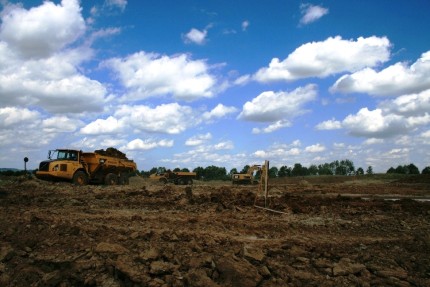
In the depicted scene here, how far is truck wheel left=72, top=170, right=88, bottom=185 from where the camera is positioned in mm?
25522

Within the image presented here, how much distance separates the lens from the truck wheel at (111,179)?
27.9 meters

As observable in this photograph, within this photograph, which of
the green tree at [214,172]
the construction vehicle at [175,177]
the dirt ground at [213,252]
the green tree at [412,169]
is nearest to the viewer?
the dirt ground at [213,252]

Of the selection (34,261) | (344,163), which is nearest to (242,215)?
(34,261)

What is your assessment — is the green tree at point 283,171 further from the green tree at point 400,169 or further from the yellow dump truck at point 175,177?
the yellow dump truck at point 175,177

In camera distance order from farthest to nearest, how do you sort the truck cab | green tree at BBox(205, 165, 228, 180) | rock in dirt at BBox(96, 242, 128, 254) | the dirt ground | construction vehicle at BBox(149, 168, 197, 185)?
green tree at BBox(205, 165, 228, 180), construction vehicle at BBox(149, 168, 197, 185), the truck cab, rock in dirt at BBox(96, 242, 128, 254), the dirt ground

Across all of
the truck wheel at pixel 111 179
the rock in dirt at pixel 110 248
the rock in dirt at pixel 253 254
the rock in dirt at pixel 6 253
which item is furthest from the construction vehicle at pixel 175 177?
the rock in dirt at pixel 253 254

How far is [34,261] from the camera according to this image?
7246 millimetres

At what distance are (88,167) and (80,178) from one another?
1335mm

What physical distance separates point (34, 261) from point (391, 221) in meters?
9.63

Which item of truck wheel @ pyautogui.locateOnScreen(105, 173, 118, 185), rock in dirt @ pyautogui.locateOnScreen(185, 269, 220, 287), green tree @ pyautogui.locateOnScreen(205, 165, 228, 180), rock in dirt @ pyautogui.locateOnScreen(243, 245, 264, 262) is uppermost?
green tree @ pyautogui.locateOnScreen(205, 165, 228, 180)

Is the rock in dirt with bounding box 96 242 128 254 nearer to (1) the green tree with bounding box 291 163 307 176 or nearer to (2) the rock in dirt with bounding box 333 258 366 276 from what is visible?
(2) the rock in dirt with bounding box 333 258 366 276

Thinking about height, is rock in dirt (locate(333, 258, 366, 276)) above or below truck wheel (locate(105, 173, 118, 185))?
below

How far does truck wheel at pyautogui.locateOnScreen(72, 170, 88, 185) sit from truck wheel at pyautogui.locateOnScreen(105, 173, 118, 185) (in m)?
1.73

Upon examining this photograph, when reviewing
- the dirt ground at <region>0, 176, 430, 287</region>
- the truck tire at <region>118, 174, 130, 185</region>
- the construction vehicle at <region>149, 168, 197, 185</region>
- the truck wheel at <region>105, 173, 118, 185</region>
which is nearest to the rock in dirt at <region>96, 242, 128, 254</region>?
the dirt ground at <region>0, 176, 430, 287</region>
